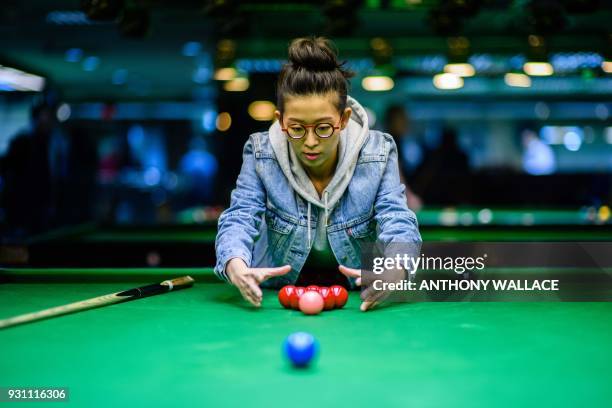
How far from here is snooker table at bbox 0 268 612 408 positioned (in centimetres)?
128

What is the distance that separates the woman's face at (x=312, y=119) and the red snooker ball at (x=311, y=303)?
49 cm

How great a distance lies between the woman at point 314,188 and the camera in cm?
215

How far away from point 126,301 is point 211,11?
8.44ft

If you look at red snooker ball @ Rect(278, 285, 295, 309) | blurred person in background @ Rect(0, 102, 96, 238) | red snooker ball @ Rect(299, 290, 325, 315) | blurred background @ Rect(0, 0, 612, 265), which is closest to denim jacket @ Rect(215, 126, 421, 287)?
red snooker ball @ Rect(278, 285, 295, 309)

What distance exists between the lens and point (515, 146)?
1448 centimetres

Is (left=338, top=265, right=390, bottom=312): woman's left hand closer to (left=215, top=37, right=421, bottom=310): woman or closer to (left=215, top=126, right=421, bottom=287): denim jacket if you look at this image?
(left=215, top=37, right=421, bottom=310): woman

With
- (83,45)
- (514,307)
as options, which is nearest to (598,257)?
(514,307)

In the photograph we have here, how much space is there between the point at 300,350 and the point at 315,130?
0.93 metres

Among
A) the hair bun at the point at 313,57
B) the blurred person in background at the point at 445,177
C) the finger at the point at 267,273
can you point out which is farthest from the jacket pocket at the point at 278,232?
the blurred person in background at the point at 445,177

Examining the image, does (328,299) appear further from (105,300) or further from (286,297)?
(105,300)

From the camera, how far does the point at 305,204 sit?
241 cm

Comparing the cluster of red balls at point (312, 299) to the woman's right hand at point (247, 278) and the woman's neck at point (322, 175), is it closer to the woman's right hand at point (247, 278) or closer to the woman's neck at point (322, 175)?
the woman's right hand at point (247, 278)

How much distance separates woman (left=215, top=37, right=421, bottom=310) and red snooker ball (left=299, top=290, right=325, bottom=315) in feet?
0.57

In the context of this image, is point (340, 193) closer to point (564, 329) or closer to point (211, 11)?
point (564, 329)
